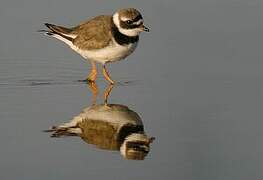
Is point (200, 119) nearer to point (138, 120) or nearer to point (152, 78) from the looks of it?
point (138, 120)

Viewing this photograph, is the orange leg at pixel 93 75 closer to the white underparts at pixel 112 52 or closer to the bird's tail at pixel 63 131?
the white underparts at pixel 112 52

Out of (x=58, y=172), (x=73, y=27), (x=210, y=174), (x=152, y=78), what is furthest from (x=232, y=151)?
(x=73, y=27)

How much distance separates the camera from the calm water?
→ 556 centimetres

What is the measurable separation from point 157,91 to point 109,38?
0.99m

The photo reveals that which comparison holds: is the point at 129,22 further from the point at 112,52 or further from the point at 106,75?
the point at 106,75

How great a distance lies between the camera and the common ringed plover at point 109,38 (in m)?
7.96

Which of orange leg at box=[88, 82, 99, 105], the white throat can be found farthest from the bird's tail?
the white throat

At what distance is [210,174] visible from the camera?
5.37 m

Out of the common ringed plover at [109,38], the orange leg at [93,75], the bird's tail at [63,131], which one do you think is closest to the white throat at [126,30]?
the common ringed plover at [109,38]

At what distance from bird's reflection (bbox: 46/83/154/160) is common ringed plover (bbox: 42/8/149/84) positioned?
1.14 metres

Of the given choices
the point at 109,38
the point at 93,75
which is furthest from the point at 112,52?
the point at 93,75

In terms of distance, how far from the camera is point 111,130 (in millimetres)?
6277

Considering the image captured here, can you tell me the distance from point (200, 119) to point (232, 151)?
2.68ft

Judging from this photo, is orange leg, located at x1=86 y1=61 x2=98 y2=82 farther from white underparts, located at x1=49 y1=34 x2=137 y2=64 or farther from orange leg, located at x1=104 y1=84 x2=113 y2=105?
orange leg, located at x1=104 y1=84 x2=113 y2=105
